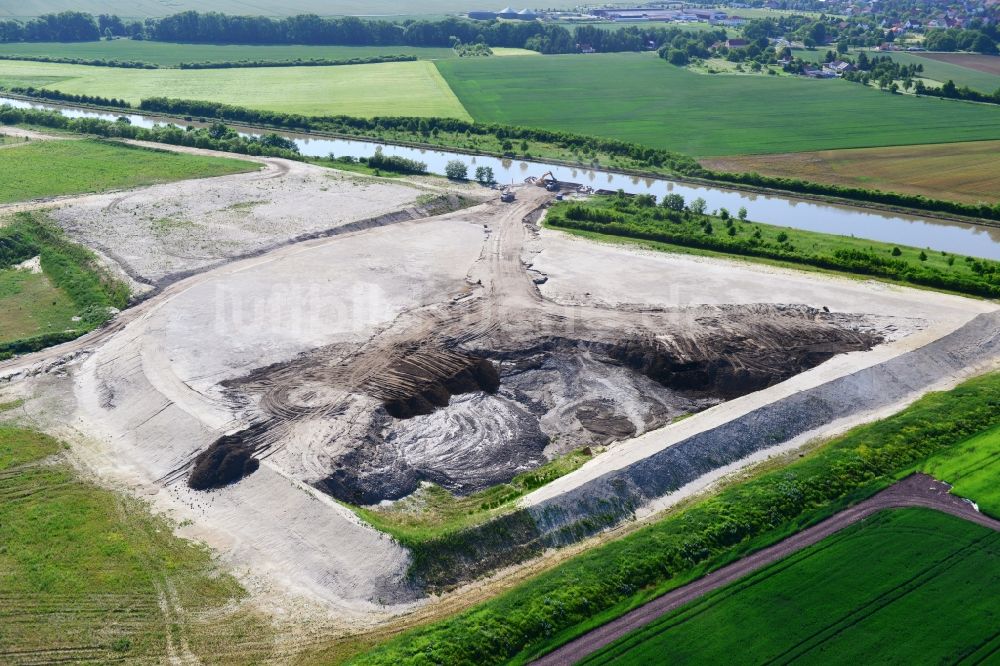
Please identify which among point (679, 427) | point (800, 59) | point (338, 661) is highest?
point (800, 59)

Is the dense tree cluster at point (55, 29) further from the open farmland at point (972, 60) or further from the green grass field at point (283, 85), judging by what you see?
the open farmland at point (972, 60)

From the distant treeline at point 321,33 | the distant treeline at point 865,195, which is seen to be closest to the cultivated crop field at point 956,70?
the distant treeline at point 321,33

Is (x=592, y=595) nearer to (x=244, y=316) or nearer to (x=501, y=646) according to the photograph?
(x=501, y=646)

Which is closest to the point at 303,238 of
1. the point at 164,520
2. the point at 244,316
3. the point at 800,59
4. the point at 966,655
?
the point at 244,316

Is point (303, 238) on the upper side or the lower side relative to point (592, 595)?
upper

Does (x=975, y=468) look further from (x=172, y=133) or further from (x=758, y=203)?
(x=172, y=133)

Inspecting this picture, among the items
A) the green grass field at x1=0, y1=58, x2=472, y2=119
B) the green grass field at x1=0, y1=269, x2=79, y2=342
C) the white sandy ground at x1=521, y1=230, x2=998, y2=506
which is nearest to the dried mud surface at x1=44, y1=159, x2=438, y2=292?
the green grass field at x1=0, y1=269, x2=79, y2=342

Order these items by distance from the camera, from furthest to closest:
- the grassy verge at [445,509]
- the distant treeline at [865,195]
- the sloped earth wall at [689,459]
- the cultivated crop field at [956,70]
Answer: the cultivated crop field at [956,70] < the distant treeline at [865,195] < the grassy verge at [445,509] < the sloped earth wall at [689,459]
